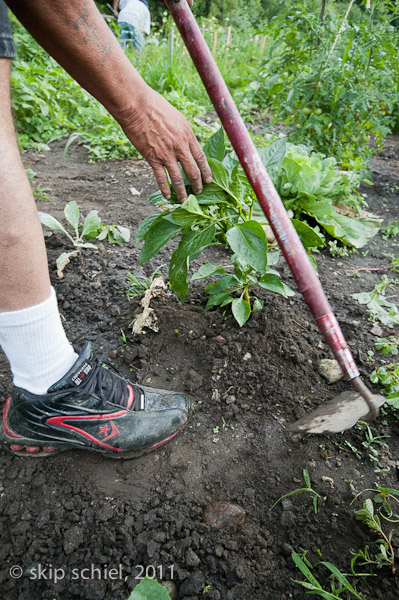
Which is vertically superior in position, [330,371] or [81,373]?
[81,373]

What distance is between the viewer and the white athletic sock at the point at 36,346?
1116mm

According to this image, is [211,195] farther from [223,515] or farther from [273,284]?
[223,515]

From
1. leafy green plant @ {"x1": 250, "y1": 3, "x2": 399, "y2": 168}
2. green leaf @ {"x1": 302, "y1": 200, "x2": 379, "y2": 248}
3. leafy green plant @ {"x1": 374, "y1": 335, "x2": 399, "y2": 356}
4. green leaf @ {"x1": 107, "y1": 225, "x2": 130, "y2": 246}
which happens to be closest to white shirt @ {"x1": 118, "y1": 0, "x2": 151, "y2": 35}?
leafy green plant @ {"x1": 250, "y1": 3, "x2": 399, "y2": 168}

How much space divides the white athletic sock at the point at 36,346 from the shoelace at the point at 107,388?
0.31 feet

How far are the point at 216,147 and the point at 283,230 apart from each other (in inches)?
17.8

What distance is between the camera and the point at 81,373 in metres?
1.34

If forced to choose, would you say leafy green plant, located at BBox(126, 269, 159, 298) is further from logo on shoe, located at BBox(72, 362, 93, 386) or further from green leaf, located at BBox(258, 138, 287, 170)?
green leaf, located at BBox(258, 138, 287, 170)

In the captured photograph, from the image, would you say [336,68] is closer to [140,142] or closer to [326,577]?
A: [140,142]

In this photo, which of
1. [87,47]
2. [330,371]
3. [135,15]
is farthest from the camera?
[135,15]

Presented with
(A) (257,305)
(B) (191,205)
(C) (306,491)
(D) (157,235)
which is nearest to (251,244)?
(B) (191,205)

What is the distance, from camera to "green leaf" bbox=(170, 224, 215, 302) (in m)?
1.37

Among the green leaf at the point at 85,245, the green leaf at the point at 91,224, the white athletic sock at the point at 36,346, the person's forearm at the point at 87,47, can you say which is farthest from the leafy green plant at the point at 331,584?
the green leaf at the point at 91,224

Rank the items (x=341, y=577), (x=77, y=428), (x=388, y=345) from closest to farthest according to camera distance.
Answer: (x=341, y=577)
(x=77, y=428)
(x=388, y=345)

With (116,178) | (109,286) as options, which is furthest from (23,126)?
(109,286)
